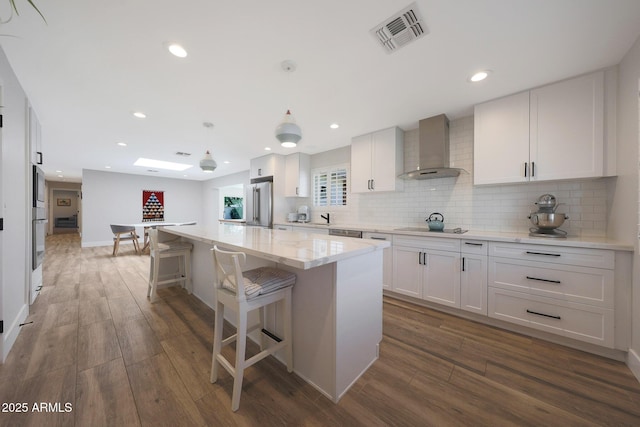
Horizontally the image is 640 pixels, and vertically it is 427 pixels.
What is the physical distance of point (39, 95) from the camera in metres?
2.45

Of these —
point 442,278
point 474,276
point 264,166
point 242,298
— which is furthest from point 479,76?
point 264,166

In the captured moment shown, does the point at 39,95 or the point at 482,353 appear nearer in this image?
the point at 482,353

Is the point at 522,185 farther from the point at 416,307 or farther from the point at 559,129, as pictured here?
the point at 416,307

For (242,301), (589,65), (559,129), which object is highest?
(589,65)

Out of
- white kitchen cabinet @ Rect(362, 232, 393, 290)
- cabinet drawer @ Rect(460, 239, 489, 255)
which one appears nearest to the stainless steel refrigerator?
white kitchen cabinet @ Rect(362, 232, 393, 290)

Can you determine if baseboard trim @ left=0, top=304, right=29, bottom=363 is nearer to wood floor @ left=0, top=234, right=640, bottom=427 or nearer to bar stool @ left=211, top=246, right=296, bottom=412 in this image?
wood floor @ left=0, top=234, right=640, bottom=427

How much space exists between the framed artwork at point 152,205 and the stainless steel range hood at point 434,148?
346 inches

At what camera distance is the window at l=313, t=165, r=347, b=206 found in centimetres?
440

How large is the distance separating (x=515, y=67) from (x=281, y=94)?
217 centimetres

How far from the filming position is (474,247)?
2.32 metres

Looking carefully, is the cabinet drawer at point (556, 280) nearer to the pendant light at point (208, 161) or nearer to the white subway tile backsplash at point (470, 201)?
the white subway tile backsplash at point (470, 201)

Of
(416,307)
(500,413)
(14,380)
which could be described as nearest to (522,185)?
(416,307)

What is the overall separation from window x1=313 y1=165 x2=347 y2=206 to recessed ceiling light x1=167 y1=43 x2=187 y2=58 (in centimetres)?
301

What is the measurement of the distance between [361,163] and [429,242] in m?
1.67
